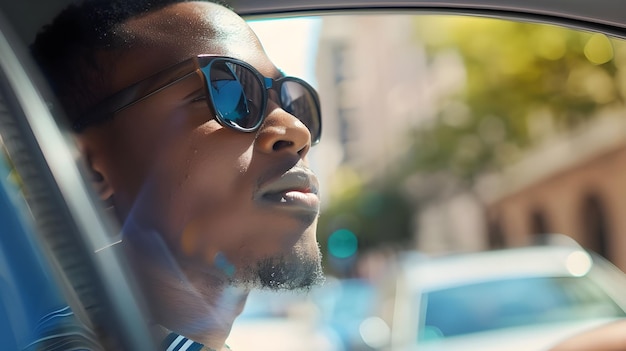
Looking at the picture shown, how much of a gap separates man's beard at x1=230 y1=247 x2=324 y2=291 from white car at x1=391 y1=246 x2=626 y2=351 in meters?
2.27

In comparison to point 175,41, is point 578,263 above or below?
below

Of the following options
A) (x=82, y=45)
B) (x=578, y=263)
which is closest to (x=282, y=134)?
(x=82, y=45)

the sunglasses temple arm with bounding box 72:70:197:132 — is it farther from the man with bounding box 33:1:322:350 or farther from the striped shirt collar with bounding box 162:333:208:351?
the striped shirt collar with bounding box 162:333:208:351

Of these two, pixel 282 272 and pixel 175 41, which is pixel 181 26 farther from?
pixel 282 272

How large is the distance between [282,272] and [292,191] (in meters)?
0.13

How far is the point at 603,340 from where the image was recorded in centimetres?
181

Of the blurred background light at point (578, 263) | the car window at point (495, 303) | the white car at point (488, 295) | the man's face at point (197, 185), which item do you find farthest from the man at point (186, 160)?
the blurred background light at point (578, 263)

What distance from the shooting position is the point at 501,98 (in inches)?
599

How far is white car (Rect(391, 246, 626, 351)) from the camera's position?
A: 157 inches

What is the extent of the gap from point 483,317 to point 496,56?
9.17 m

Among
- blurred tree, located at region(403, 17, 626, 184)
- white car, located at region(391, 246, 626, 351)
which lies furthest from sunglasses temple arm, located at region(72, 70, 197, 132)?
blurred tree, located at region(403, 17, 626, 184)

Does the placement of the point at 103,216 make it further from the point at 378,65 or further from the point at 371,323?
the point at 378,65

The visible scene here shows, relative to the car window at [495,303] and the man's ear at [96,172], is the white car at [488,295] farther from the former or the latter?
the man's ear at [96,172]

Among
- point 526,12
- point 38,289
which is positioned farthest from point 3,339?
point 526,12
